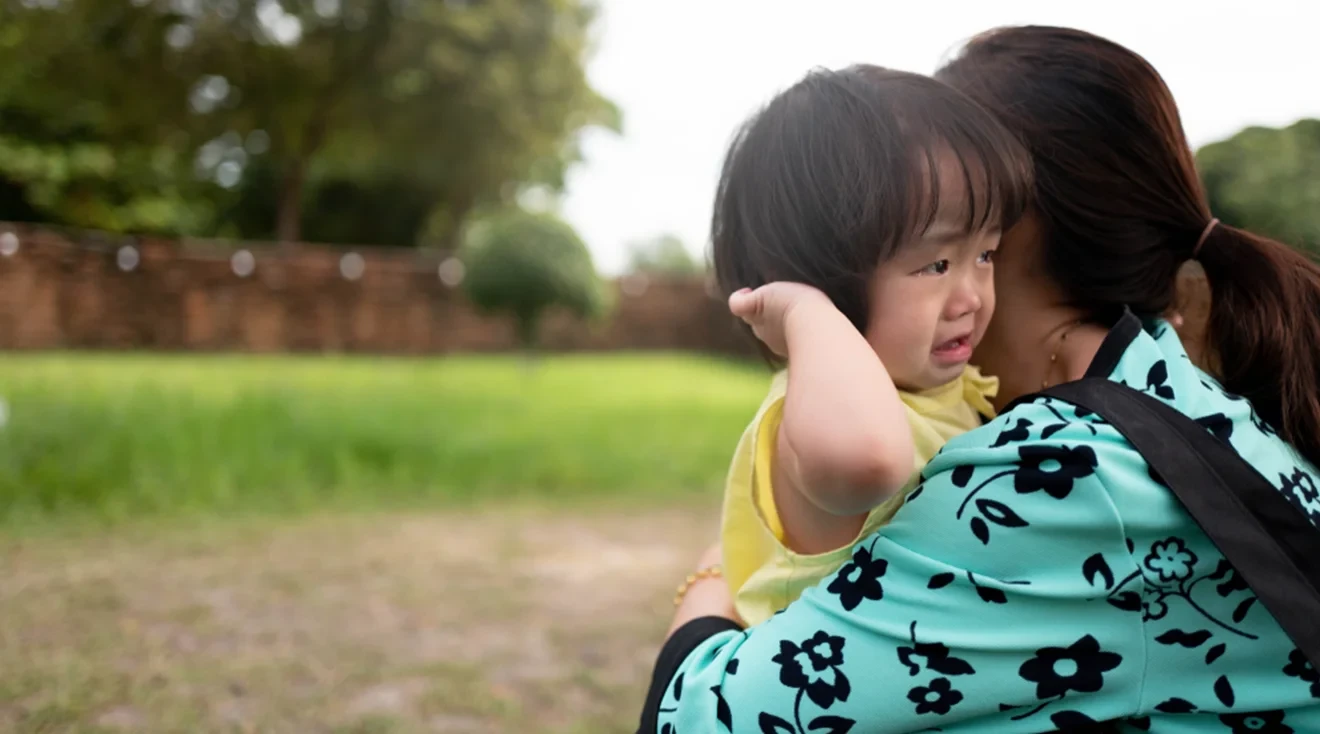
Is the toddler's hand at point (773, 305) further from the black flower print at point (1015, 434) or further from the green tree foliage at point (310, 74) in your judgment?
the green tree foliage at point (310, 74)

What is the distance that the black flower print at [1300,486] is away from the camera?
3.24ft

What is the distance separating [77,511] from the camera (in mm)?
3736

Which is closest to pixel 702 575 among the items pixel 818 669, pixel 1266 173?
pixel 818 669

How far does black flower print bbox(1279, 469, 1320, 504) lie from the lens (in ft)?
3.24

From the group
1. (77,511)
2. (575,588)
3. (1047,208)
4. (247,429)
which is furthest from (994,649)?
(247,429)

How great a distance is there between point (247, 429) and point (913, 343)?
4.32 m

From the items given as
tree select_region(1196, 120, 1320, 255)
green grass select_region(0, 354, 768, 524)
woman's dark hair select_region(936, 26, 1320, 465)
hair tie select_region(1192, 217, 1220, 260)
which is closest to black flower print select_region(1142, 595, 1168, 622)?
woman's dark hair select_region(936, 26, 1320, 465)

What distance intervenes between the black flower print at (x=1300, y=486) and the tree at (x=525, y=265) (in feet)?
27.1

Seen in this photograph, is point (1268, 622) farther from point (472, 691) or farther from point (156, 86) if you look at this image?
point (156, 86)

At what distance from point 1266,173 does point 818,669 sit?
2130mm

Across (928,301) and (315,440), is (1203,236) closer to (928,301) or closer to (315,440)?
(928,301)

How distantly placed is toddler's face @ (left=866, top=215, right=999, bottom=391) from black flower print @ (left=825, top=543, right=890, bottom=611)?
25 cm

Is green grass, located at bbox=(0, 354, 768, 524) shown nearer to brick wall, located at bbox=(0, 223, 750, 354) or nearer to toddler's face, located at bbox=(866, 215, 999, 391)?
brick wall, located at bbox=(0, 223, 750, 354)

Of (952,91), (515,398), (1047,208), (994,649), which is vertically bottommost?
(515,398)
